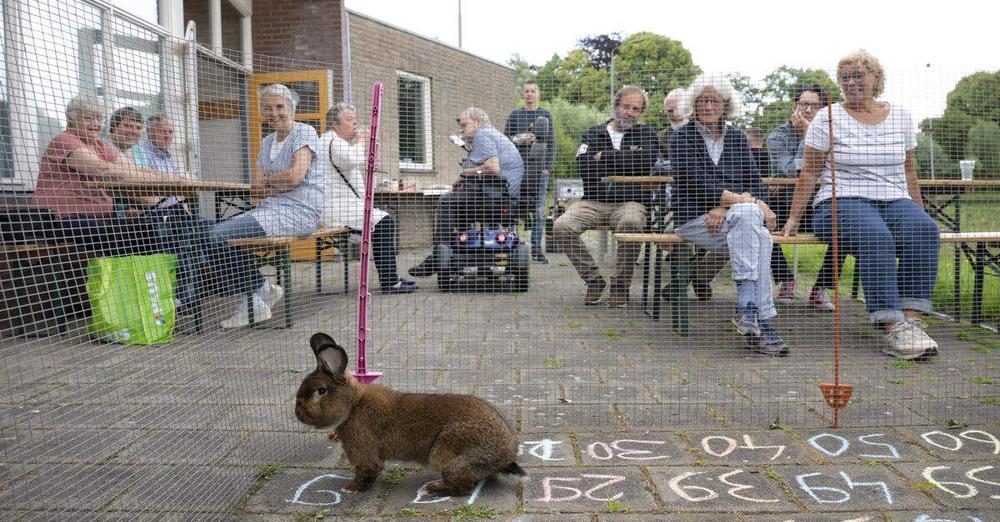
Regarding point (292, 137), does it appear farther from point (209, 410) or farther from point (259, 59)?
point (209, 410)

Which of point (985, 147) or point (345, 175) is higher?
point (985, 147)

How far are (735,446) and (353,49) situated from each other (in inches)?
421

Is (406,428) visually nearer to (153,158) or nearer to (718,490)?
(718,490)

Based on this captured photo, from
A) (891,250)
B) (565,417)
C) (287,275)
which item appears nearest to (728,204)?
(891,250)

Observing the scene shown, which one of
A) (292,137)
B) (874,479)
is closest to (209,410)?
(292,137)

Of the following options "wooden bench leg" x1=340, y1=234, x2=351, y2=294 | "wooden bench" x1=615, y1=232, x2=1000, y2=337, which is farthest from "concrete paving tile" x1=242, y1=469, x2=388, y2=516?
"wooden bench" x1=615, y1=232, x2=1000, y2=337

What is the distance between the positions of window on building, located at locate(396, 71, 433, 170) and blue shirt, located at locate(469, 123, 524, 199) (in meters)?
0.93

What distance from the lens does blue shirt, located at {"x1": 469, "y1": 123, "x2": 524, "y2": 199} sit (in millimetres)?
6582

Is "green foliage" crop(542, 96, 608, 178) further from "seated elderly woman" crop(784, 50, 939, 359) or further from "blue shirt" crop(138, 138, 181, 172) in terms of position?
"blue shirt" crop(138, 138, 181, 172)

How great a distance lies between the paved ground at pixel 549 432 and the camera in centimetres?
298

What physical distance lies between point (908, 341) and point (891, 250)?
0.63 m

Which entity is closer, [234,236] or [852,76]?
[234,236]

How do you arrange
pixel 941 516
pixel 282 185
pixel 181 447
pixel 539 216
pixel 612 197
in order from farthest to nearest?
pixel 539 216 < pixel 612 197 < pixel 282 185 < pixel 181 447 < pixel 941 516

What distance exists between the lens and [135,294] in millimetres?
5270
